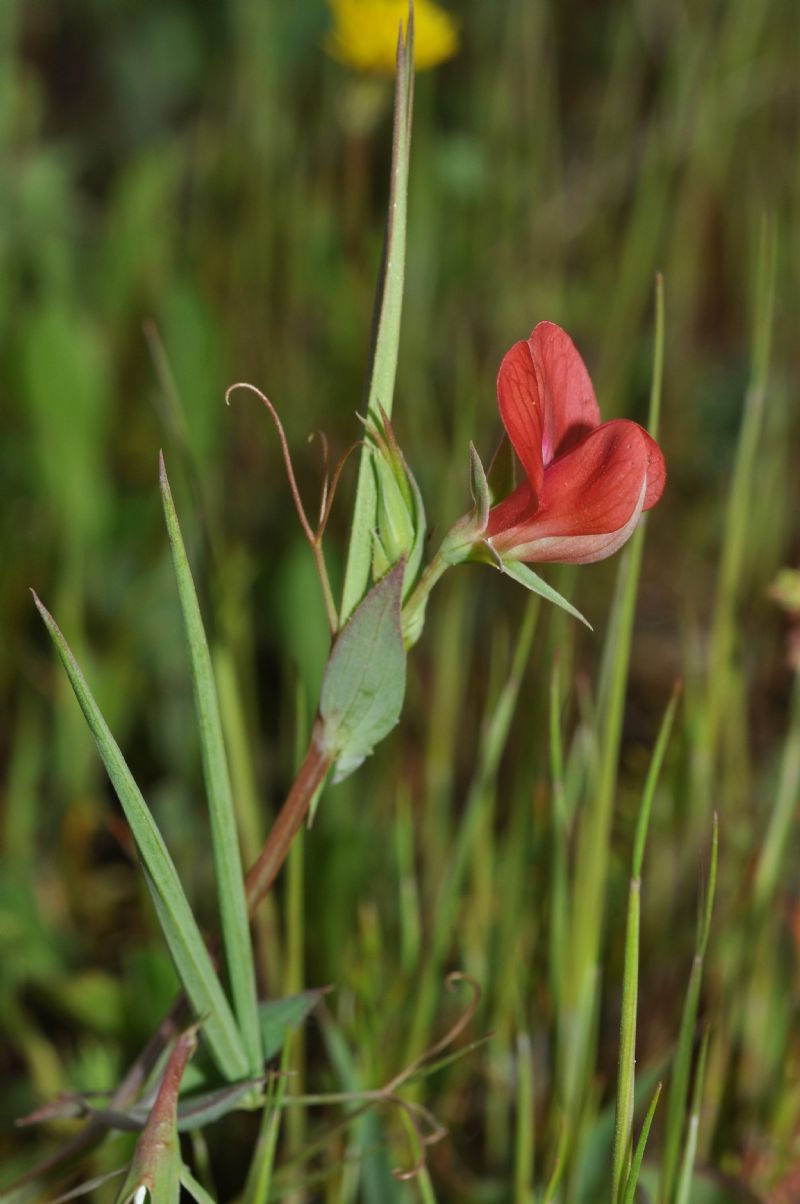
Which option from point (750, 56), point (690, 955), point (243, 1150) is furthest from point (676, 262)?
point (243, 1150)

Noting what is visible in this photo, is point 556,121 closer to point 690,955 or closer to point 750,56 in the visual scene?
point 750,56

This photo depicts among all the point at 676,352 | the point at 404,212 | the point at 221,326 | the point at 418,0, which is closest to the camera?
the point at 404,212

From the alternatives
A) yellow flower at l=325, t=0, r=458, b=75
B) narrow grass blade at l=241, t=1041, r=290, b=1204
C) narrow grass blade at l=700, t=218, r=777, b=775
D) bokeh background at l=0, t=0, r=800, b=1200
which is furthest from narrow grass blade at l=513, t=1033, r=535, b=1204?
yellow flower at l=325, t=0, r=458, b=75

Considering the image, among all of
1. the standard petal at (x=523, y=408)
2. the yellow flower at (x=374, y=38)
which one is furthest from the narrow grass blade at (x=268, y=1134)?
the yellow flower at (x=374, y=38)

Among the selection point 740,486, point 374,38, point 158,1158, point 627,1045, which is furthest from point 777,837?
point 374,38

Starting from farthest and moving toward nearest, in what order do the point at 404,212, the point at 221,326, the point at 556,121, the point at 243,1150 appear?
the point at 556,121
the point at 221,326
the point at 243,1150
the point at 404,212

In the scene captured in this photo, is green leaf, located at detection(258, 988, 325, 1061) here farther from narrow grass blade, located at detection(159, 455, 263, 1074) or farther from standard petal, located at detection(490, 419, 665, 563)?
standard petal, located at detection(490, 419, 665, 563)

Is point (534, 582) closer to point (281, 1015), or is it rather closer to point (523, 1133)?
point (281, 1015)
